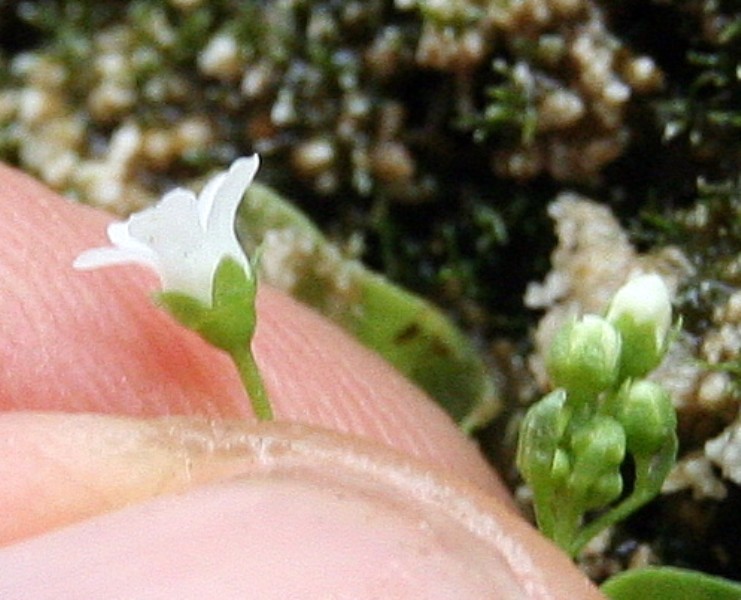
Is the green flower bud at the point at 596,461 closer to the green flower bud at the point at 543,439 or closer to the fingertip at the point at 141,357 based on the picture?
the green flower bud at the point at 543,439

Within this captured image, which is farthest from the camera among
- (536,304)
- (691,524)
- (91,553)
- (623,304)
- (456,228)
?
(456,228)

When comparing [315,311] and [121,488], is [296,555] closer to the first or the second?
[121,488]

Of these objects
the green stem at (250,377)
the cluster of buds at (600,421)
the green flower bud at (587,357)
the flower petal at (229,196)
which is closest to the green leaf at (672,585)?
the cluster of buds at (600,421)

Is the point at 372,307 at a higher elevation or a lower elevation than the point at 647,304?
lower

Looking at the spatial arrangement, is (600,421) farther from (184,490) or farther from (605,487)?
(184,490)

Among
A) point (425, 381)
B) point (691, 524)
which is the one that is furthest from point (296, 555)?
point (425, 381)

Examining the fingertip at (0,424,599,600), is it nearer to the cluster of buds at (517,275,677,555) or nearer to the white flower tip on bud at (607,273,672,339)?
the cluster of buds at (517,275,677,555)

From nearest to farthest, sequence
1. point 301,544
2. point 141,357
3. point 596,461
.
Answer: point 301,544 → point 596,461 → point 141,357

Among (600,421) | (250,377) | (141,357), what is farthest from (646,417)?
(141,357)
